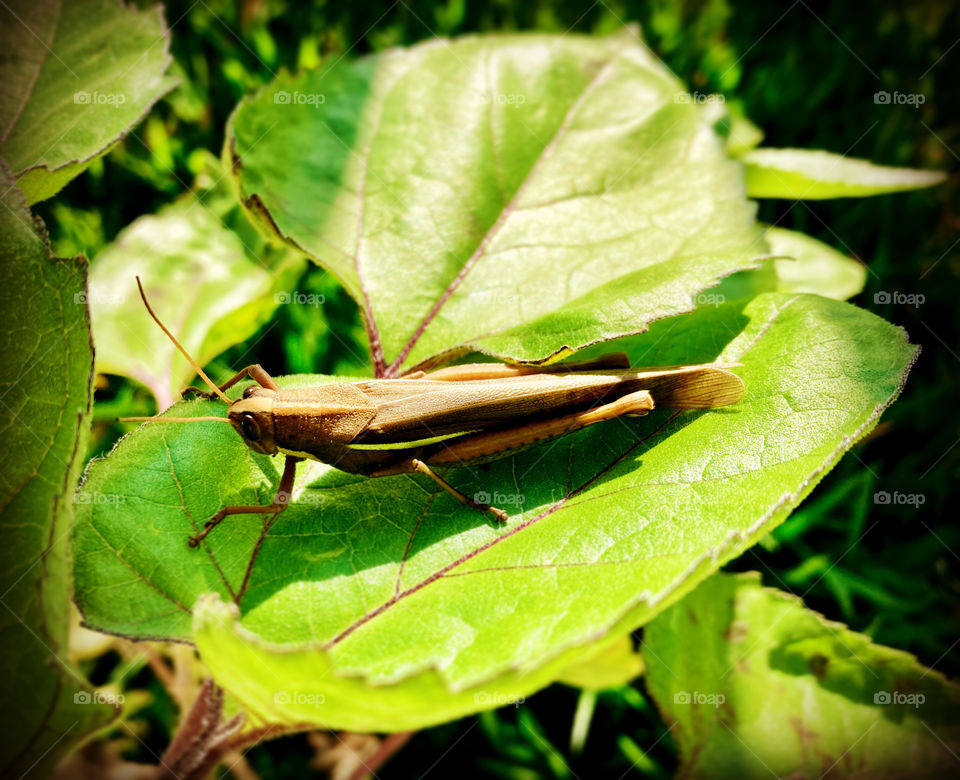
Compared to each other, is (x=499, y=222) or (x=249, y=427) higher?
(x=499, y=222)

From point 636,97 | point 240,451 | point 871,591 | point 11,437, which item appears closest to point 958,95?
point 636,97
